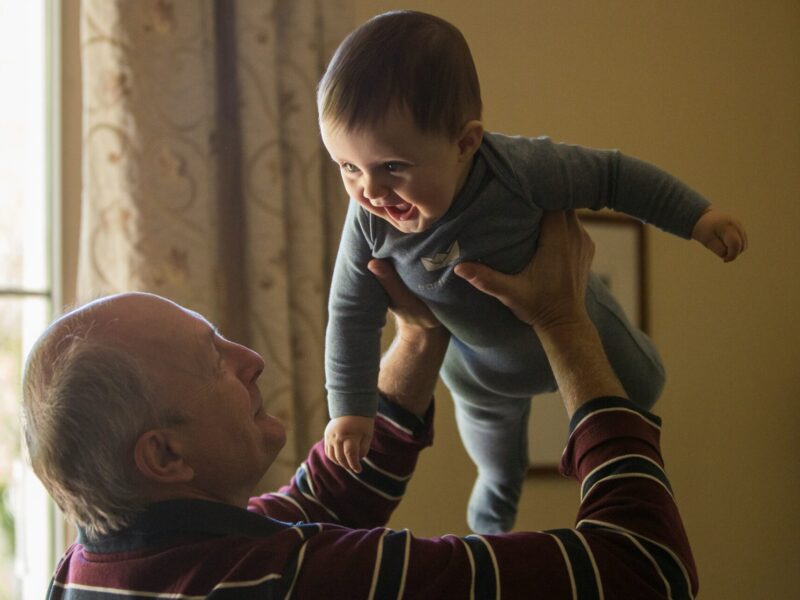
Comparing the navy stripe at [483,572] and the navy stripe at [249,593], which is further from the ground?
the navy stripe at [483,572]

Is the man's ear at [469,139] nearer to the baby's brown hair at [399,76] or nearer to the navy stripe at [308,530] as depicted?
the baby's brown hair at [399,76]

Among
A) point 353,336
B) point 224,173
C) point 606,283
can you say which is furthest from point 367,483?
point 606,283

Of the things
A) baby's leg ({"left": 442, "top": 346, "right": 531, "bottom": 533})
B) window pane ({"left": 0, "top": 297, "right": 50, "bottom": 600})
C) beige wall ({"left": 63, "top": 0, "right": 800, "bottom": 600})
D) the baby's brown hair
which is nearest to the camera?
the baby's brown hair

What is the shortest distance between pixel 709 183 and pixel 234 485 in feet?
7.53

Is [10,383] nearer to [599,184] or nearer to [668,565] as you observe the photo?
[599,184]

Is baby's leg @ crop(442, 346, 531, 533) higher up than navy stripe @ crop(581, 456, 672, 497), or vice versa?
A: navy stripe @ crop(581, 456, 672, 497)

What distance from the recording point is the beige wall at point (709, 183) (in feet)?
8.94

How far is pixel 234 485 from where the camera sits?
111 cm

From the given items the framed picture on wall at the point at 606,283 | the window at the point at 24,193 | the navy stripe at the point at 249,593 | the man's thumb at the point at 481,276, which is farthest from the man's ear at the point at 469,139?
the framed picture on wall at the point at 606,283

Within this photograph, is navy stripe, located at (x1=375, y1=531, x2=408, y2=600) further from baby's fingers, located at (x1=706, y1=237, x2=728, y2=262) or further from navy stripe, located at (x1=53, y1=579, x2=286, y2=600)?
baby's fingers, located at (x1=706, y1=237, x2=728, y2=262)

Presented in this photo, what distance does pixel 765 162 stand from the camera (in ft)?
10.2

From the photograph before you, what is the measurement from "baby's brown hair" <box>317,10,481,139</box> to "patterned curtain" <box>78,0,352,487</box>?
103 cm

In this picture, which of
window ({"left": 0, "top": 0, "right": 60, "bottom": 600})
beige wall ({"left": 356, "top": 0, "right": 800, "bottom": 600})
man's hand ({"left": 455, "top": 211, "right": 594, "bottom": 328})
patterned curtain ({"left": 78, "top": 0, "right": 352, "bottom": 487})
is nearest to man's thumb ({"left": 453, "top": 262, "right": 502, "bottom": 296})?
man's hand ({"left": 455, "top": 211, "right": 594, "bottom": 328})

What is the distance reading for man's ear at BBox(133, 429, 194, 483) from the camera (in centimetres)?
104
